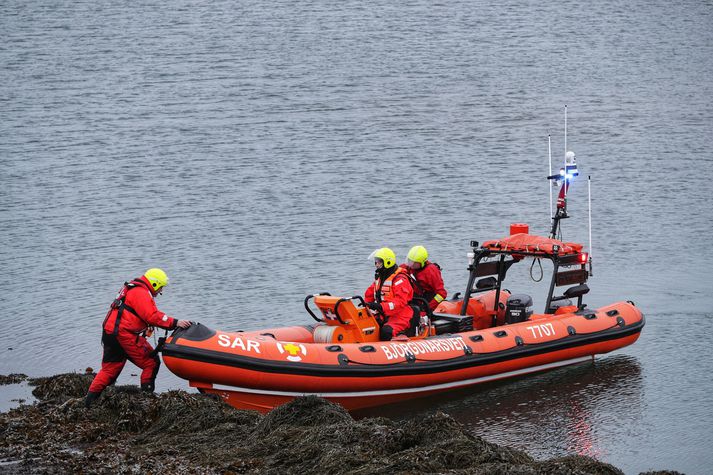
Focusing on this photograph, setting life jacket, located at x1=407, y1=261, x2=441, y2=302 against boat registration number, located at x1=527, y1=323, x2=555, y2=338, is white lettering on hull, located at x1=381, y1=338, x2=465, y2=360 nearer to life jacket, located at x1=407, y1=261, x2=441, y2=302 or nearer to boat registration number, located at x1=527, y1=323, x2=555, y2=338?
life jacket, located at x1=407, y1=261, x2=441, y2=302

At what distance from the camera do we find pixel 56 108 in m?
28.5

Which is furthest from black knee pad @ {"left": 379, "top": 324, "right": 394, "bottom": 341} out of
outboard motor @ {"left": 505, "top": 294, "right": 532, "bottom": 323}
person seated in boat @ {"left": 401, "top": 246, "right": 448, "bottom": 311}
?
outboard motor @ {"left": 505, "top": 294, "right": 532, "bottom": 323}

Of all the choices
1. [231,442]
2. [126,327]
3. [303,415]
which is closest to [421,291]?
[303,415]

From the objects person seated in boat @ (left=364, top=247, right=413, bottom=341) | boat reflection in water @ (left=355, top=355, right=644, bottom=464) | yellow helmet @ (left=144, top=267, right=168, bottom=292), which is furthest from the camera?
person seated in boat @ (left=364, top=247, right=413, bottom=341)

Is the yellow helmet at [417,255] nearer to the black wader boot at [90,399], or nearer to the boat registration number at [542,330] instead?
the boat registration number at [542,330]

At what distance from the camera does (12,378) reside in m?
11.6

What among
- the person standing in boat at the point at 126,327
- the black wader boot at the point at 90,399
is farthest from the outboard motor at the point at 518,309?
the black wader boot at the point at 90,399

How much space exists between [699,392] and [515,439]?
2751 mm

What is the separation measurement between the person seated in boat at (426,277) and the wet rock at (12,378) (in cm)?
430

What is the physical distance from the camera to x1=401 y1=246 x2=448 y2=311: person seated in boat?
11.5 metres

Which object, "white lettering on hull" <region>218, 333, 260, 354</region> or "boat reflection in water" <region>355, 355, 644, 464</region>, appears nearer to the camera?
"white lettering on hull" <region>218, 333, 260, 354</region>

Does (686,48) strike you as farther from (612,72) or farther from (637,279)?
(637,279)

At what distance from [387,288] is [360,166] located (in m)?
12.8

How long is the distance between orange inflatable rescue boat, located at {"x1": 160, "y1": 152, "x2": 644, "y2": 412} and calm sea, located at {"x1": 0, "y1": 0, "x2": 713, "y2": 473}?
0.43m
